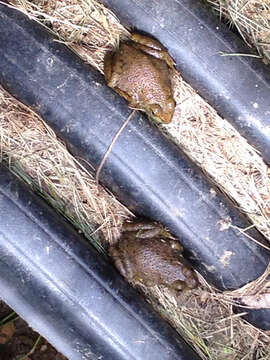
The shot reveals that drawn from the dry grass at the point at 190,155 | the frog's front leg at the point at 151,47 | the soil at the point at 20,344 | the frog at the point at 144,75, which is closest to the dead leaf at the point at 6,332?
the soil at the point at 20,344

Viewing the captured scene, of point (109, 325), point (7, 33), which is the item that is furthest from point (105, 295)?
point (7, 33)

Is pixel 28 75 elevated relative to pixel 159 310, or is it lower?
elevated

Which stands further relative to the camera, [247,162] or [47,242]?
[247,162]

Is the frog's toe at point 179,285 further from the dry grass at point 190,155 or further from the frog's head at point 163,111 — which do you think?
the frog's head at point 163,111

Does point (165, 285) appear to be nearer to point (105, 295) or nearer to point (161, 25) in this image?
point (105, 295)

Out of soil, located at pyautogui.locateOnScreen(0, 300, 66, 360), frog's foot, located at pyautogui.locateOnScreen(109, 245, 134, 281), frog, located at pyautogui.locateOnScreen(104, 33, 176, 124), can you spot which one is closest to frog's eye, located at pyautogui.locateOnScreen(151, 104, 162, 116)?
frog, located at pyautogui.locateOnScreen(104, 33, 176, 124)

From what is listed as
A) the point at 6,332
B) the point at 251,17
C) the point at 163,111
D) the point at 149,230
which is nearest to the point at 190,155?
the point at 163,111

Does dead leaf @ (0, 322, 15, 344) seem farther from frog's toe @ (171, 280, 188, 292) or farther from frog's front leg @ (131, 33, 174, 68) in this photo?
frog's front leg @ (131, 33, 174, 68)

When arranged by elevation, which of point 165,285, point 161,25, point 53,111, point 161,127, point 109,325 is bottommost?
point 109,325
